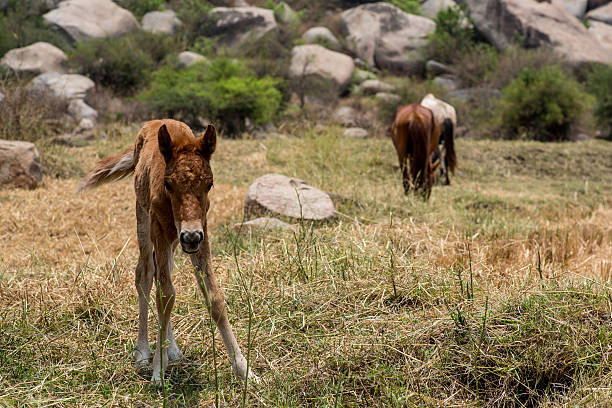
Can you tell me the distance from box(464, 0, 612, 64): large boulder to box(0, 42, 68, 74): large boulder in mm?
16655

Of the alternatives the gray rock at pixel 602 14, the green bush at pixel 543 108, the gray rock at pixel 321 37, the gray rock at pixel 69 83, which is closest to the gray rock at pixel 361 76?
the gray rock at pixel 321 37

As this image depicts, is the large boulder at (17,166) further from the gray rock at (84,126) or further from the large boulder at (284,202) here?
the gray rock at (84,126)

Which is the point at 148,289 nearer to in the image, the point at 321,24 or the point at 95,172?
the point at 95,172

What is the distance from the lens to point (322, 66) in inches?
781

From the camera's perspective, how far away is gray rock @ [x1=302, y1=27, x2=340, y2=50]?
2292 cm

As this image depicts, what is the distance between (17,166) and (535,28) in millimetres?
20831

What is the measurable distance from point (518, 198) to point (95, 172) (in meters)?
6.32

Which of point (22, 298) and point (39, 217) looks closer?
point (22, 298)

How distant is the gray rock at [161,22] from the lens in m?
22.8

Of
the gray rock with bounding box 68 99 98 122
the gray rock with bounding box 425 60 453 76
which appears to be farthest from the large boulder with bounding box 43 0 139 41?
the gray rock with bounding box 425 60 453 76

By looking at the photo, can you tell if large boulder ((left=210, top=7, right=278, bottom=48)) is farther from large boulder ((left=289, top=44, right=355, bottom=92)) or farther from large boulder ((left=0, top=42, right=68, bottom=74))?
large boulder ((left=0, top=42, right=68, bottom=74))

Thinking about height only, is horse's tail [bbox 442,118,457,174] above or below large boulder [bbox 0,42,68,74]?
above

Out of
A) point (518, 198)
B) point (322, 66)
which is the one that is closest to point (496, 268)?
point (518, 198)

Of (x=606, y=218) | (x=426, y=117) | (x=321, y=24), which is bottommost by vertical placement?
(x=321, y=24)
